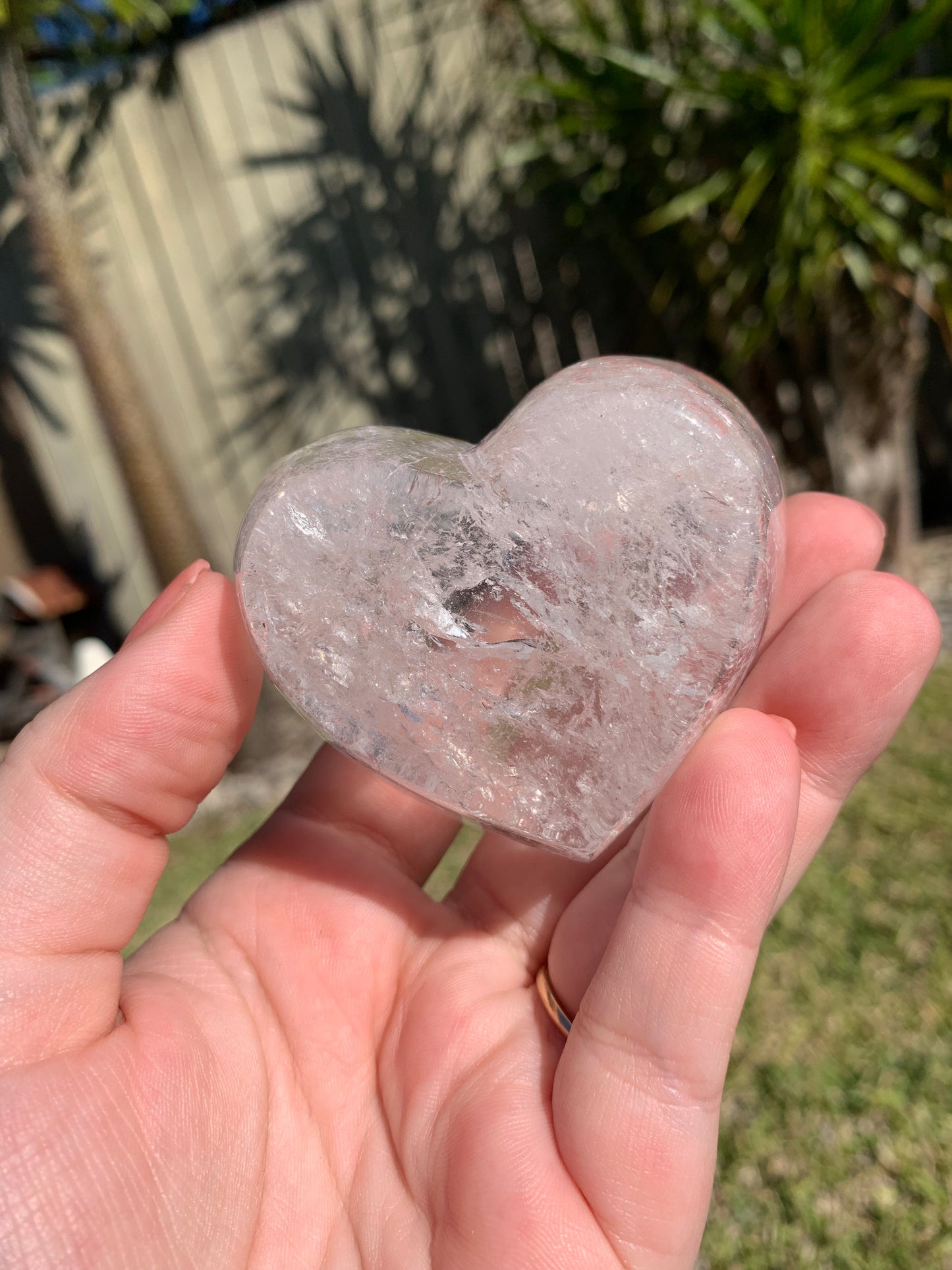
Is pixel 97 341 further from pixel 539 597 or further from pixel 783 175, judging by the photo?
pixel 539 597

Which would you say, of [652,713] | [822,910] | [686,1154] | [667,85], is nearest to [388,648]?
[652,713]

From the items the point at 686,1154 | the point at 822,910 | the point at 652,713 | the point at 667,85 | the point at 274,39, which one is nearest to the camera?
the point at 686,1154

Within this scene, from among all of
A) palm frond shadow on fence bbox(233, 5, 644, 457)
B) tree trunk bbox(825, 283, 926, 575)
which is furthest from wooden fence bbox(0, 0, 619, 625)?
tree trunk bbox(825, 283, 926, 575)

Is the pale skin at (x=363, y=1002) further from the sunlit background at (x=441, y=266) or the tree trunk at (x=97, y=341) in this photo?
the tree trunk at (x=97, y=341)

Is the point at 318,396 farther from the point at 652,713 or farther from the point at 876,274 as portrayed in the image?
the point at 652,713

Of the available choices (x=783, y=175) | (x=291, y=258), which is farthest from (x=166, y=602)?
(x=291, y=258)

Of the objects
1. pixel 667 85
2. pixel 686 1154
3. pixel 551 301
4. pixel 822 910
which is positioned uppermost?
pixel 667 85

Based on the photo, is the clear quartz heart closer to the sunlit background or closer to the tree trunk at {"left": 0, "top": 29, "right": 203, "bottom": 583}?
the sunlit background
